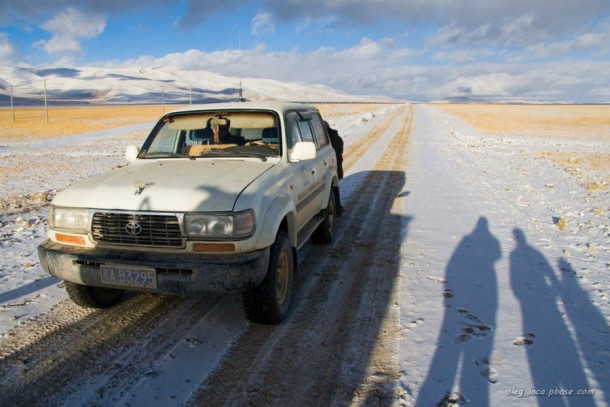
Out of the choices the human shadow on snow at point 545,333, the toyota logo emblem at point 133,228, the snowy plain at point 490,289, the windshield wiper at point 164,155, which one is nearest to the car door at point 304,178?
the windshield wiper at point 164,155

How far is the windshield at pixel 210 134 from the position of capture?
15.1 ft

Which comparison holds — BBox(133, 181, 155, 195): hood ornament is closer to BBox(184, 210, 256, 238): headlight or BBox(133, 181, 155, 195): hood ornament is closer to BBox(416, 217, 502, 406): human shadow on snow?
BBox(184, 210, 256, 238): headlight

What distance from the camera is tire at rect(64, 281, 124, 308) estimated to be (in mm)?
3795

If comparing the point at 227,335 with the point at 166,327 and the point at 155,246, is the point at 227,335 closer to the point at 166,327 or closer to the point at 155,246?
the point at 166,327

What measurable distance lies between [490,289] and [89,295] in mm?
3978

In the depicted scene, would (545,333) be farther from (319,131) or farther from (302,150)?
(319,131)

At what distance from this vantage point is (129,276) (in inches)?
126

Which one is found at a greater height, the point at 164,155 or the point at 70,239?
the point at 164,155

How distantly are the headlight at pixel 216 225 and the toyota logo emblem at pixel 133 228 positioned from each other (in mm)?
392

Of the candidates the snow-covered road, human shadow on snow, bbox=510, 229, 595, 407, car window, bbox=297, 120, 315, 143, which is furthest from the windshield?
human shadow on snow, bbox=510, 229, 595, 407

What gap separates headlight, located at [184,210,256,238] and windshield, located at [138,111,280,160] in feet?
4.85

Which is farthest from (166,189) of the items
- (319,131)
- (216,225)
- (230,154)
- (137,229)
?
(319,131)

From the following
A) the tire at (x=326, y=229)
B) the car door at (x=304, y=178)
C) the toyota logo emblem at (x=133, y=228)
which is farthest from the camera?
the tire at (x=326, y=229)

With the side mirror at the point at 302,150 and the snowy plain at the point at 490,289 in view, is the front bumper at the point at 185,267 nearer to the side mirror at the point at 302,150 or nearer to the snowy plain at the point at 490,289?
the snowy plain at the point at 490,289
